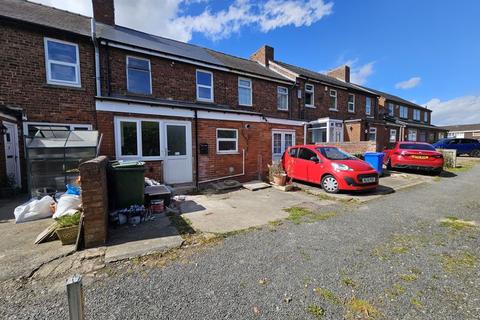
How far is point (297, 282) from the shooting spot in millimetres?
2732

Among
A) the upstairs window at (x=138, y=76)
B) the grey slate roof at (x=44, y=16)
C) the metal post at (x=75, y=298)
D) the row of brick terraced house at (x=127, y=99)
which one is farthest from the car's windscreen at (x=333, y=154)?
the grey slate roof at (x=44, y=16)

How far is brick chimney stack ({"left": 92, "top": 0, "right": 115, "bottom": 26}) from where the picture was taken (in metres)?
10.9

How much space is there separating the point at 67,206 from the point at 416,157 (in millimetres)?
13886

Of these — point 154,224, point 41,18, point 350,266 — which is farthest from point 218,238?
point 41,18

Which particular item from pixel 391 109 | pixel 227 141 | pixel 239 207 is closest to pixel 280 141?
pixel 227 141


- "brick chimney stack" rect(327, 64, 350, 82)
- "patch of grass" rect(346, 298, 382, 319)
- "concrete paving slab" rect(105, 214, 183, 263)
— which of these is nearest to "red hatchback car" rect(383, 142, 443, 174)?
"patch of grass" rect(346, 298, 382, 319)

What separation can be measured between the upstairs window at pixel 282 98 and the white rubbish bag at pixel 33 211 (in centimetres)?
1294

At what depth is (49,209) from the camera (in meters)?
4.99

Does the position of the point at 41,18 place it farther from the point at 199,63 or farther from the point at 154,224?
the point at 154,224

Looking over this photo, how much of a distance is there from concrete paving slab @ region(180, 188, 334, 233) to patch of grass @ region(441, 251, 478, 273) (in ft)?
9.39

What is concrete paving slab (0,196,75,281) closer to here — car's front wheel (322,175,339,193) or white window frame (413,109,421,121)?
car's front wheel (322,175,339,193)

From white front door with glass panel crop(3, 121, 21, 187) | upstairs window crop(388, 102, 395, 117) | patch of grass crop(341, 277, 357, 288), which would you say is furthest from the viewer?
upstairs window crop(388, 102, 395, 117)

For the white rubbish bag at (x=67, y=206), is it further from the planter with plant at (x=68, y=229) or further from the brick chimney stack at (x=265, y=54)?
the brick chimney stack at (x=265, y=54)

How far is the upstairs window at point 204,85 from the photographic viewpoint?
37.2 feet
